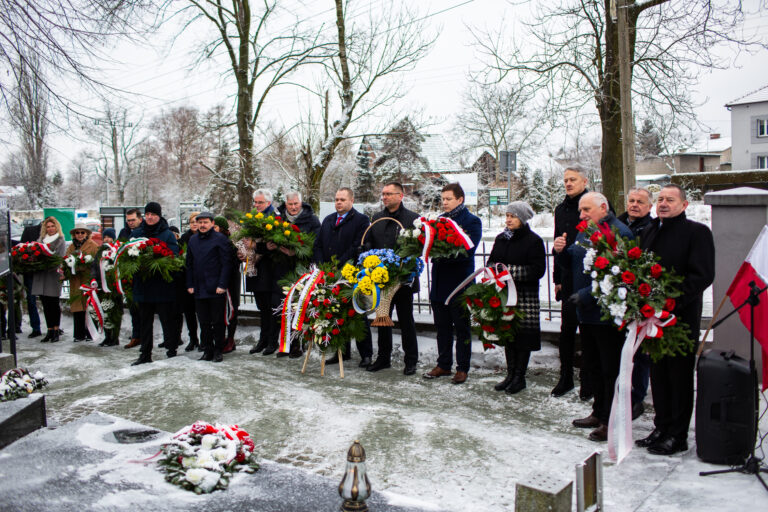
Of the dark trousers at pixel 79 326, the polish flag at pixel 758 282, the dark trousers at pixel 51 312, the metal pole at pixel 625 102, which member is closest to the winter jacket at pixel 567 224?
the polish flag at pixel 758 282

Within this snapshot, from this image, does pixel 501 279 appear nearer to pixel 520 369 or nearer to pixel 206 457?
pixel 520 369

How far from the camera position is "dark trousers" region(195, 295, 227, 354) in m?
8.16

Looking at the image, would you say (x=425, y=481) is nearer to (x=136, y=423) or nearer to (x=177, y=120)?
(x=136, y=423)

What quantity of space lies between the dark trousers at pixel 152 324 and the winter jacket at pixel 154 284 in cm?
10

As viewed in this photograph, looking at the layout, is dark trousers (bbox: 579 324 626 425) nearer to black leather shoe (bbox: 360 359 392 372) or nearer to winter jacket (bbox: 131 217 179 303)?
black leather shoe (bbox: 360 359 392 372)

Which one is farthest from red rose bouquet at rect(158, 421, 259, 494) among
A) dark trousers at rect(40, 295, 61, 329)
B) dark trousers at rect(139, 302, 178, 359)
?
dark trousers at rect(40, 295, 61, 329)

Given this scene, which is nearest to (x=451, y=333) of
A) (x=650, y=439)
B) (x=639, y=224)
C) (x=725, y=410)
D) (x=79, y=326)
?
(x=639, y=224)

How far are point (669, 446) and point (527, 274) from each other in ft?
7.13

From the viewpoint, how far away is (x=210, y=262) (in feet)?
26.6

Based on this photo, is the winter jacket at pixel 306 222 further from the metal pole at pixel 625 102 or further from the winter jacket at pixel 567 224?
the metal pole at pixel 625 102

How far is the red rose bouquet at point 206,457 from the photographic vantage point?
13.0 ft

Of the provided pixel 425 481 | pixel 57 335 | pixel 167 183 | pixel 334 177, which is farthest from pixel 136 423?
pixel 167 183

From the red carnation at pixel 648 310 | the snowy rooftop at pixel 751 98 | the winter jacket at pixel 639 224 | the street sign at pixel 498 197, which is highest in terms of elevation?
the snowy rooftop at pixel 751 98

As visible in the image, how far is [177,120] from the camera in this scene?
4944 cm
